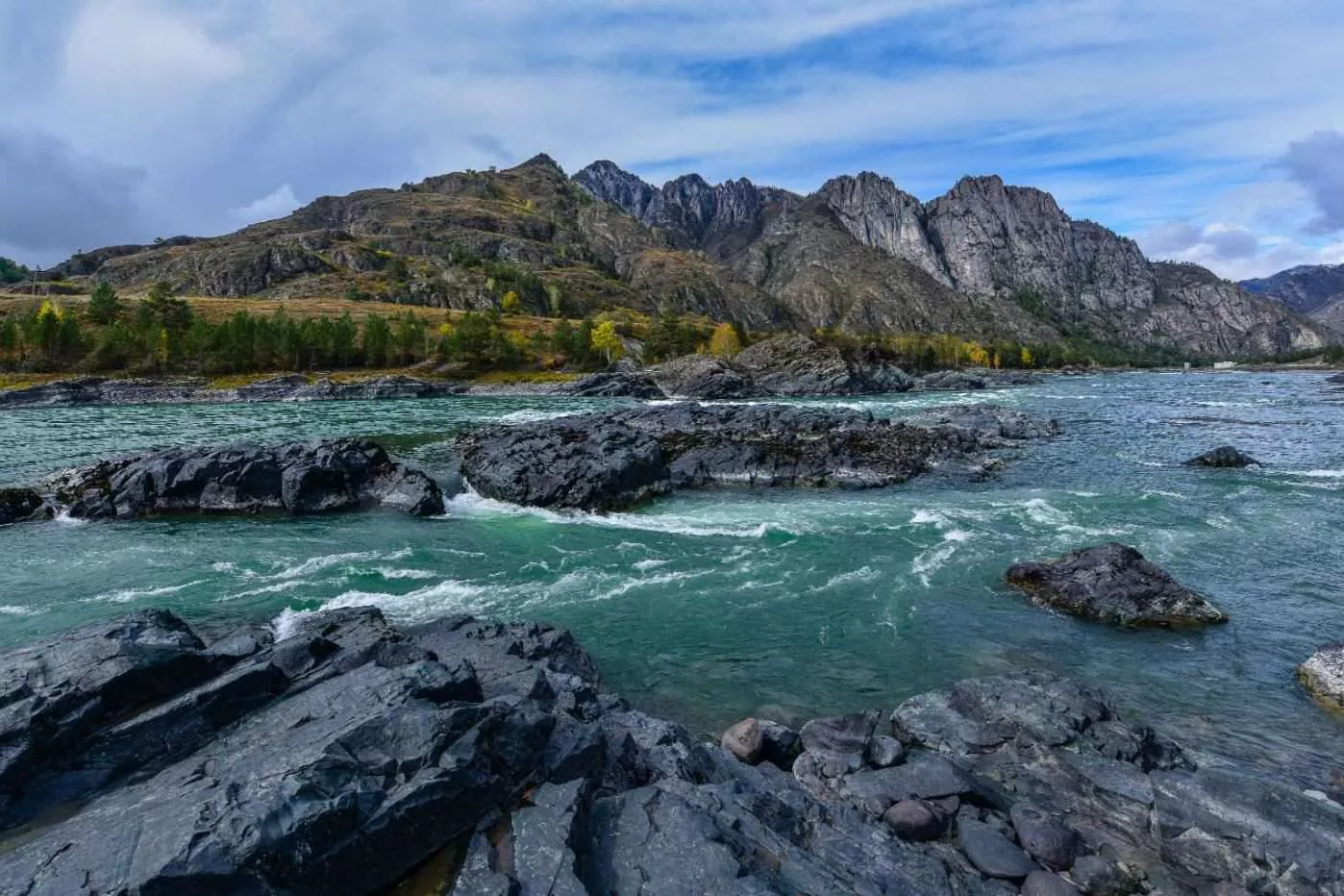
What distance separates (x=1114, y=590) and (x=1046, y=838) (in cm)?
1478

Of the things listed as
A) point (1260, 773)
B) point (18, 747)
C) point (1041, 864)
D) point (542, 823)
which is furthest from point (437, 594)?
point (1260, 773)

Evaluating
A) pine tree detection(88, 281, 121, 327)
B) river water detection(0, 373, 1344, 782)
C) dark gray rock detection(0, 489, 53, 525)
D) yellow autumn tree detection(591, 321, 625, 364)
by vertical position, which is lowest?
river water detection(0, 373, 1344, 782)

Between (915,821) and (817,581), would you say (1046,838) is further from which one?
(817,581)

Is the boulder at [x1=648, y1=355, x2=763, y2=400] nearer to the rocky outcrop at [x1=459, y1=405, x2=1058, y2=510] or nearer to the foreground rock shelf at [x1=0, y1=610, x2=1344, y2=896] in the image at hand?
the rocky outcrop at [x1=459, y1=405, x2=1058, y2=510]

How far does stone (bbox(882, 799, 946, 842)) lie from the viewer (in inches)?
508

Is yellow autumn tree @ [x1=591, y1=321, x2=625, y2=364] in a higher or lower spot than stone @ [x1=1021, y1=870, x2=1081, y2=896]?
higher

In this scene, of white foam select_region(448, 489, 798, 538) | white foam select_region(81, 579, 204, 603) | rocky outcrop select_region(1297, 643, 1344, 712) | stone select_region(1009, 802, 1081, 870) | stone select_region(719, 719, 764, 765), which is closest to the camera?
stone select_region(1009, 802, 1081, 870)

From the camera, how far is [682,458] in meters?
49.8

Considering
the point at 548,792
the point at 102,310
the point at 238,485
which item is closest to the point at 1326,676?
the point at 548,792

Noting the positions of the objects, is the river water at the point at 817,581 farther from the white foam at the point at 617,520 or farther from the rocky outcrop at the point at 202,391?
the rocky outcrop at the point at 202,391

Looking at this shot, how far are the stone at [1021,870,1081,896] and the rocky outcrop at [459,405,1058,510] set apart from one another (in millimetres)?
30627

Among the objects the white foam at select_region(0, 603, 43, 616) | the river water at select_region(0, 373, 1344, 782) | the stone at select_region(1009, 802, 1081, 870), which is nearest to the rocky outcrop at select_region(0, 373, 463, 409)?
the river water at select_region(0, 373, 1344, 782)

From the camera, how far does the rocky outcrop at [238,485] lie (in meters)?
38.9

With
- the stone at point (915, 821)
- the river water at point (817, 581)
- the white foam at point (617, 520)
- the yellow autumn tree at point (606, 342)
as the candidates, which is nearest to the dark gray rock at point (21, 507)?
the river water at point (817, 581)
